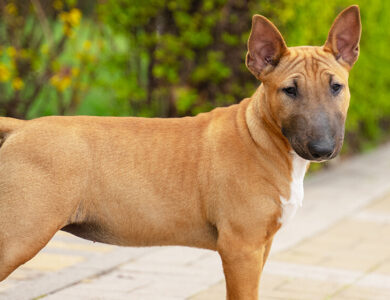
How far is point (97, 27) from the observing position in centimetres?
946

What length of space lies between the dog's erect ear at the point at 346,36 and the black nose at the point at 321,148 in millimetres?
631

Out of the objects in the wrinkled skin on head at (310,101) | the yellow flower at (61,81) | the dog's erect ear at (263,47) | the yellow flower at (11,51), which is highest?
the dog's erect ear at (263,47)

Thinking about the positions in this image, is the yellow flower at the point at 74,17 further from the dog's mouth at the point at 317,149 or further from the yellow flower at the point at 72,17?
the dog's mouth at the point at 317,149

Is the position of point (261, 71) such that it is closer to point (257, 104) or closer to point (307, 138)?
point (257, 104)

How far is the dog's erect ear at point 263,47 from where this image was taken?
419 cm

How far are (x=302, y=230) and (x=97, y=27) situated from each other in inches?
152

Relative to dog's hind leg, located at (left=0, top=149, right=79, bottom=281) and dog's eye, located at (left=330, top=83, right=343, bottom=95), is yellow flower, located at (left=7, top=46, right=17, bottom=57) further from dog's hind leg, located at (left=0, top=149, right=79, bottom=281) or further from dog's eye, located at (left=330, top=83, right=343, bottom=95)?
dog's eye, located at (left=330, top=83, right=343, bottom=95)

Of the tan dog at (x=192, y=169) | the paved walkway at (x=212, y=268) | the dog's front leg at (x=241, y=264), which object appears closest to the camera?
the tan dog at (x=192, y=169)

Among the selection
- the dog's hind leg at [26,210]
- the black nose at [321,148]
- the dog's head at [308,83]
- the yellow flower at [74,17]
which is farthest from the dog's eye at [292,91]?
the yellow flower at [74,17]

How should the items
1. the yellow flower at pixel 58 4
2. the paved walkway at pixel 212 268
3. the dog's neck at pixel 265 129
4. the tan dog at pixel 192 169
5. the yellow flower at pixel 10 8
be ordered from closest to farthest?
the tan dog at pixel 192 169
the dog's neck at pixel 265 129
the paved walkway at pixel 212 268
the yellow flower at pixel 10 8
the yellow flower at pixel 58 4

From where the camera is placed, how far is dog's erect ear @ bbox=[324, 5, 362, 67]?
14.1 feet

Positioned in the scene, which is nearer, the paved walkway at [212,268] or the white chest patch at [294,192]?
the white chest patch at [294,192]

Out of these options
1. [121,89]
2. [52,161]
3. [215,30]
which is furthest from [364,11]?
[52,161]

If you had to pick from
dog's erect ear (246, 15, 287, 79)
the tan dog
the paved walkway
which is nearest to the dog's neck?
the tan dog
